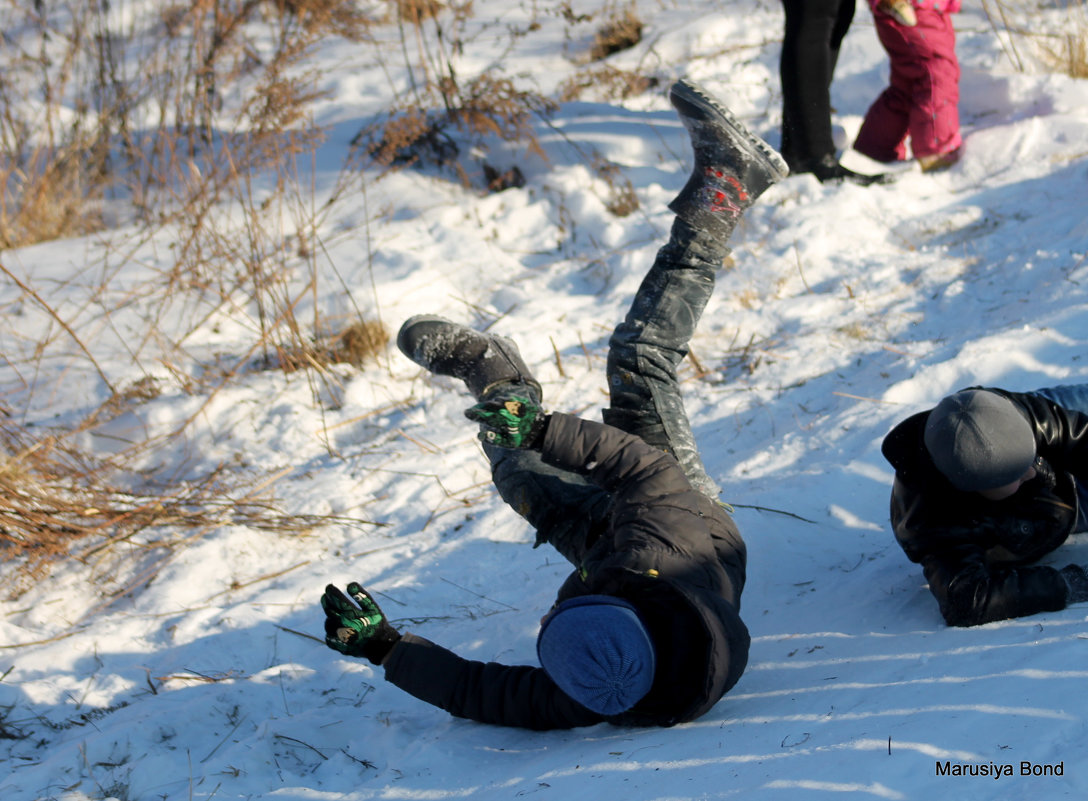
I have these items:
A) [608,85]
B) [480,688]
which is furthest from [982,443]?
[608,85]

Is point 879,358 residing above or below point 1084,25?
below

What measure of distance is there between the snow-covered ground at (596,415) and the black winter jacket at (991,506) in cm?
12

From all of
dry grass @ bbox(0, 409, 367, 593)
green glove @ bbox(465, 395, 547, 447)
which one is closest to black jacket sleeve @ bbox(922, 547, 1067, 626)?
green glove @ bbox(465, 395, 547, 447)

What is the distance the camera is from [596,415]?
3664 millimetres

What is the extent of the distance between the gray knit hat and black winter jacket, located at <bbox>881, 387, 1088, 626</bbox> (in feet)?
0.33

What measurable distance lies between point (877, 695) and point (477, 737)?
37.6 inches

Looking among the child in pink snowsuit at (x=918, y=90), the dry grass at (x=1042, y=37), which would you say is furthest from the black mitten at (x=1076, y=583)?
the dry grass at (x=1042, y=37)

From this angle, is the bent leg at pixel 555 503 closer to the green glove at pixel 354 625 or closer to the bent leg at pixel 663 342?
the bent leg at pixel 663 342

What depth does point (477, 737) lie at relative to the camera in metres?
2.21

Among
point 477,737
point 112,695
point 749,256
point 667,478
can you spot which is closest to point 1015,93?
point 749,256

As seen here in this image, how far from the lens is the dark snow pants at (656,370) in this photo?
261cm

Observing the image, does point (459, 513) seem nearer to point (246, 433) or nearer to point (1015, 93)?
point (246, 433)

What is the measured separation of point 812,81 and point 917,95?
2.24 feet

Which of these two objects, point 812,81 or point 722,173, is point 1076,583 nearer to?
point 722,173
